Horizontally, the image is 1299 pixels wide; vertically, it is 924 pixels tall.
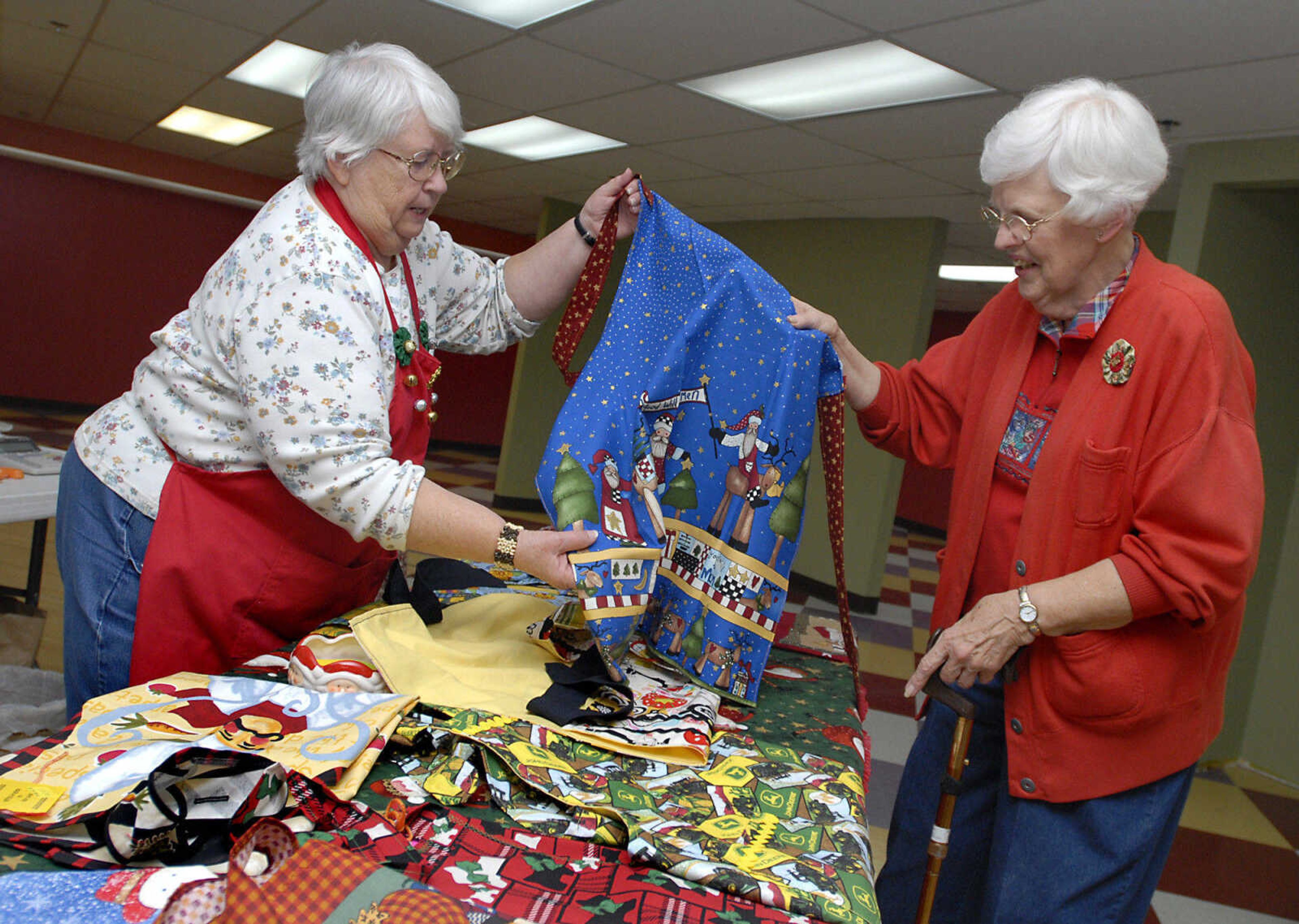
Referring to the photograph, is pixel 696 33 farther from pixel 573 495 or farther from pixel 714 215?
pixel 714 215

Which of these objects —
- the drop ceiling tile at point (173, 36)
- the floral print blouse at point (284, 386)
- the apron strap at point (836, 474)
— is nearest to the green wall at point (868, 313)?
the drop ceiling tile at point (173, 36)

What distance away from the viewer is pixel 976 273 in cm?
829

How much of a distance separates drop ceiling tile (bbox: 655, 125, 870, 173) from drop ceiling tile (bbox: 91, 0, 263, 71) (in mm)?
2502

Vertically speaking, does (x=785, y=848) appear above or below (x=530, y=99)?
below

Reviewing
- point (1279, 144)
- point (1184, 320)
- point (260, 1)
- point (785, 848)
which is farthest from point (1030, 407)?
point (260, 1)

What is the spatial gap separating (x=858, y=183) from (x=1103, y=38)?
2.68 metres

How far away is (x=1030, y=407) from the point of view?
159cm

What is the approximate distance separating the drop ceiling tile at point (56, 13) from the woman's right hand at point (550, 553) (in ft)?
16.6

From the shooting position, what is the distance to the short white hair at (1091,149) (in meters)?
1.40

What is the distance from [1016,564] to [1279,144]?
3.41 metres

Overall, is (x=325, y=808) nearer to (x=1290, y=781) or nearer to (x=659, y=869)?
(x=659, y=869)

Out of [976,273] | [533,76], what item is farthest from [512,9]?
[976,273]

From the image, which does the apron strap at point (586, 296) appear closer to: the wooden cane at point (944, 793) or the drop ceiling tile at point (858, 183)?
the wooden cane at point (944, 793)

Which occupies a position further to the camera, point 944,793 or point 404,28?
point 404,28
